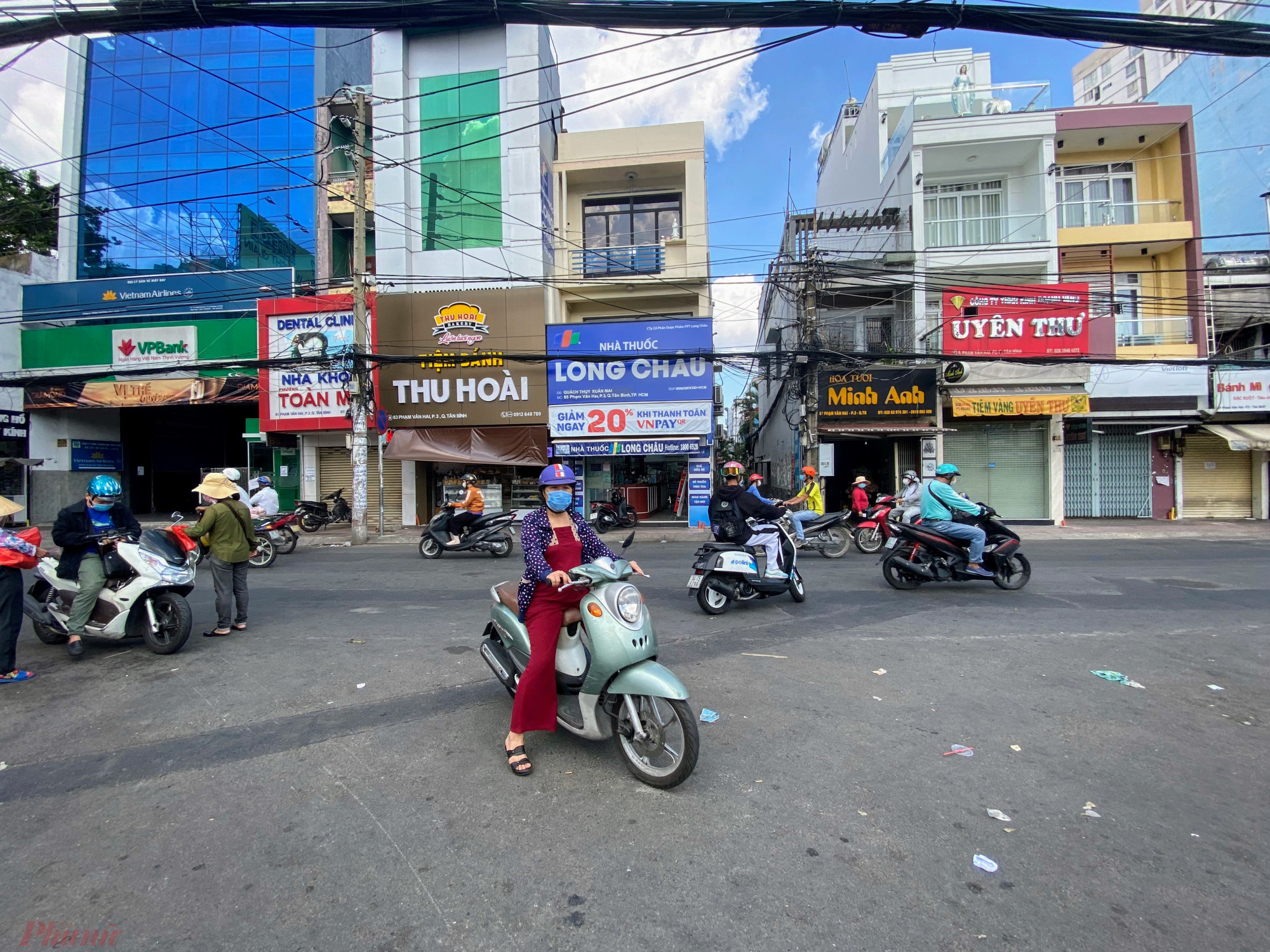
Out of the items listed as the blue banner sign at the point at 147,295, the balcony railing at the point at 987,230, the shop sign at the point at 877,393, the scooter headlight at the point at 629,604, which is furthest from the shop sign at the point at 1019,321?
the blue banner sign at the point at 147,295

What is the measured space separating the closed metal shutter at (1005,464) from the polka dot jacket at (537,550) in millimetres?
16936

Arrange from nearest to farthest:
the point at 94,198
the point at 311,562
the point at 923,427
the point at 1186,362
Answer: the point at 311,562
the point at 1186,362
the point at 923,427
the point at 94,198

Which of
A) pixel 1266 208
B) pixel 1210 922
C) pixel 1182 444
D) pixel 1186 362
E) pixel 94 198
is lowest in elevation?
pixel 1210 922

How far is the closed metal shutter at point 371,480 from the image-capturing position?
712 inches

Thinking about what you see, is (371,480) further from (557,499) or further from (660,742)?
(660,742)

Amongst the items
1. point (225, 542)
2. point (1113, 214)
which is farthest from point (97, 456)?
point (1113, 214)

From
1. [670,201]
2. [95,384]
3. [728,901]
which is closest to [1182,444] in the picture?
[670,201]

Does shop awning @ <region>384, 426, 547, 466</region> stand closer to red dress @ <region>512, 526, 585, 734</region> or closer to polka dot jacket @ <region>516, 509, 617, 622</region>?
polka dot jacket @ <region>516, 509, 617, 622</region>

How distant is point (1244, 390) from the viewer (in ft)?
55.4

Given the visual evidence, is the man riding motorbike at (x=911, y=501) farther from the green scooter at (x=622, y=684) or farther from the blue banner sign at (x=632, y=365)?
the green scooter at (x=622, y=684)

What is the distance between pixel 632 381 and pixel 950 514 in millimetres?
10488

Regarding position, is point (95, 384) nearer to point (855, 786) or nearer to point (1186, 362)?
point (855, 786)

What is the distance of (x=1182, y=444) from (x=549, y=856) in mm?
22364

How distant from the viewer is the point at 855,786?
3074mm
